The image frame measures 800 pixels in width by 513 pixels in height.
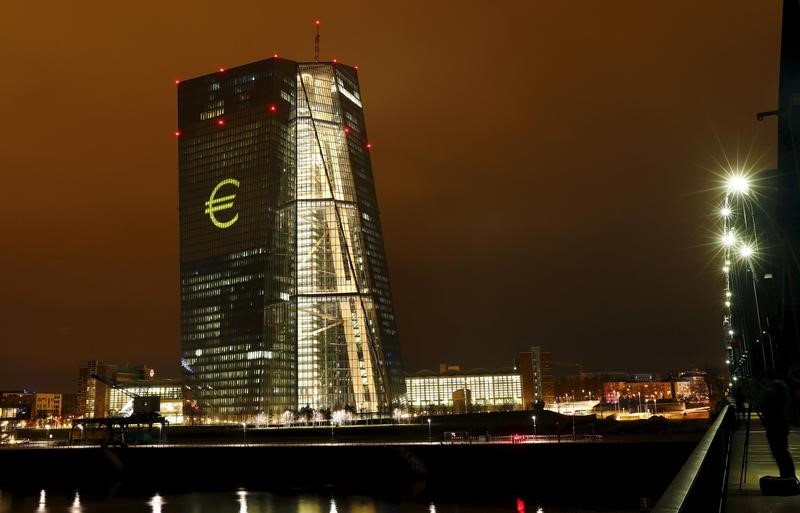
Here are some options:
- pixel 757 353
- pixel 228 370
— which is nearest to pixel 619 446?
pixel 757 353

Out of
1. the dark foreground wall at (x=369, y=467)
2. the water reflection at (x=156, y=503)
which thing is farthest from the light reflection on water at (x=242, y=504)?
the dark foreground wall at (x=369, y=467)

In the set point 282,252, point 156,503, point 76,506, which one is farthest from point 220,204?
point 156,503

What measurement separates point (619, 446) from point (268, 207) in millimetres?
105356

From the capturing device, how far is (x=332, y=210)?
154 metres

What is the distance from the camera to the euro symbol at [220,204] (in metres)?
160

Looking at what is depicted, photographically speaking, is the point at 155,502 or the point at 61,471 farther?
the point at 61,471

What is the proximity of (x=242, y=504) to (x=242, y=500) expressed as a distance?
9.42 ft

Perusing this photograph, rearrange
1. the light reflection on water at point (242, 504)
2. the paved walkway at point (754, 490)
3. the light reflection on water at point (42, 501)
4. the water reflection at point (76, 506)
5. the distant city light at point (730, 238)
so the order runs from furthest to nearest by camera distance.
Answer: the light reflection on water at point (42, 501)
the water reflection at point (76, 506)
the light reflection on water at point (242, 504)
the distant city light at point (730, 238)
the paved walkway at point (754, 490)

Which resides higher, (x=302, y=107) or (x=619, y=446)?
(x=302, y=107)

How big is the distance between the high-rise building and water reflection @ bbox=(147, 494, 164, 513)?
277ft

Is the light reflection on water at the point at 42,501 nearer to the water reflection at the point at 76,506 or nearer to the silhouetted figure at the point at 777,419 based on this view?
the water reflection at the point at 76,506

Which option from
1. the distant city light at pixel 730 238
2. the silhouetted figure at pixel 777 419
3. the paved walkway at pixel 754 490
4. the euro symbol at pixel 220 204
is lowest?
the paved walkway at pixel 754 490

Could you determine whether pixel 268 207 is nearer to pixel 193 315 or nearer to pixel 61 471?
pixel 193 315

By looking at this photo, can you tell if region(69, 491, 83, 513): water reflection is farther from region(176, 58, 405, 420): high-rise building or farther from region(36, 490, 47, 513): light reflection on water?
region(176, 58, 405, 420): high-rise building
